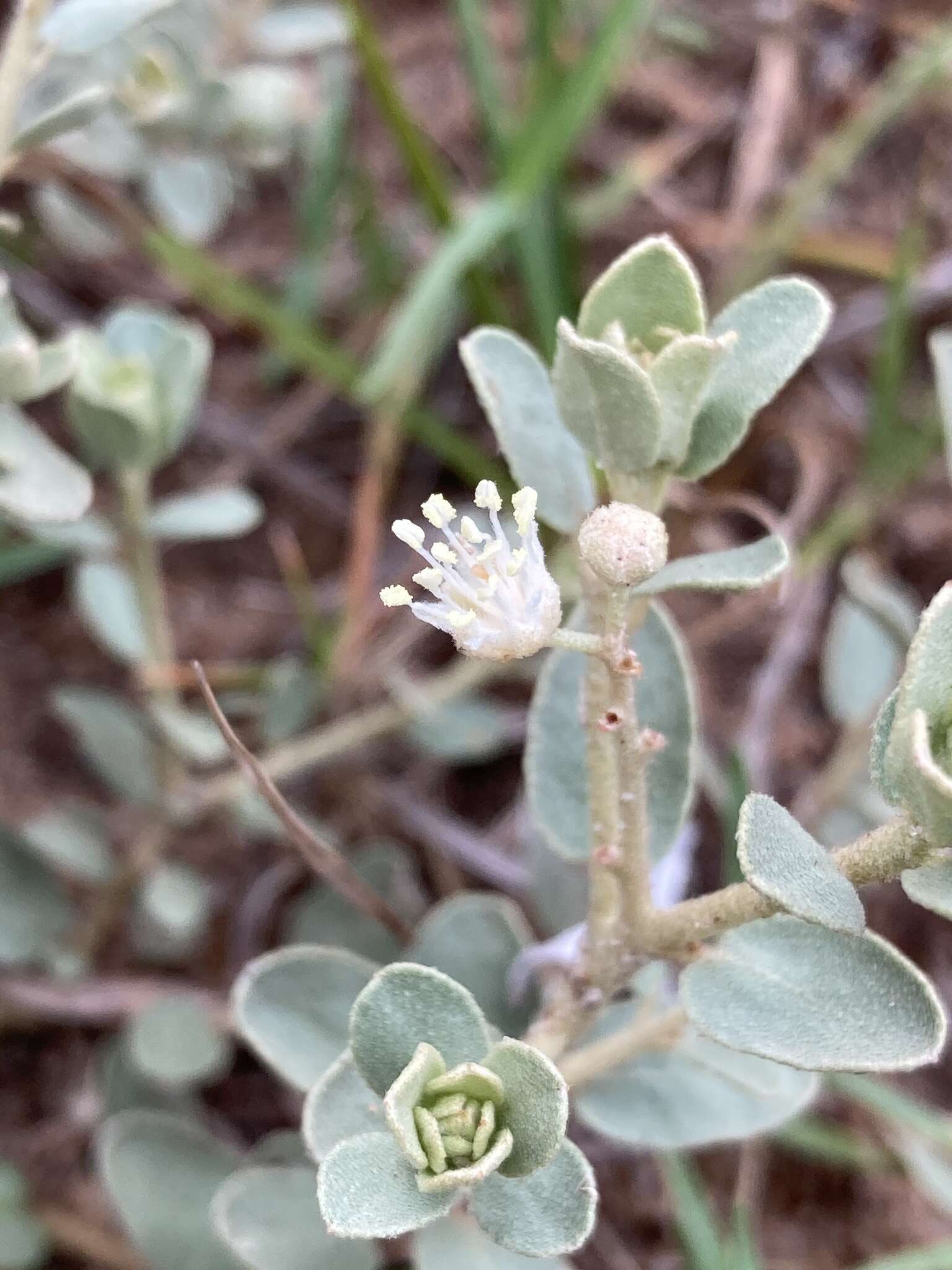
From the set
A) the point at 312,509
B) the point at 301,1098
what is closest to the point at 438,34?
the point at 312,509

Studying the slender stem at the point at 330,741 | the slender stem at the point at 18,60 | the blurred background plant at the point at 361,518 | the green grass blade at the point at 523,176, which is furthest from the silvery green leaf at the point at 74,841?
the slender stem at the point at 18,60

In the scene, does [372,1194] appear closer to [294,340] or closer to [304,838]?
[304,838]

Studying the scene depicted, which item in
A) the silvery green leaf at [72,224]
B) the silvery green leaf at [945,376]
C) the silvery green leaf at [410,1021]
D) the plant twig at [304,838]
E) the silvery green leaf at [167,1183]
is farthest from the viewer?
the silvery green leaf at [72,224]

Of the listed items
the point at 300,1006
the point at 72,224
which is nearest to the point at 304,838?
the point at 300,1006

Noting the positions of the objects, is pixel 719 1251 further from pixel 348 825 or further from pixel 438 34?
pixel 438 34

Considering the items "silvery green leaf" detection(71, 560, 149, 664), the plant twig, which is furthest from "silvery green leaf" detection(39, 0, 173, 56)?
"silvery green leaf" detection(71, 560, 149, 664)

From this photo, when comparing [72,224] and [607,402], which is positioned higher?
[607,402]

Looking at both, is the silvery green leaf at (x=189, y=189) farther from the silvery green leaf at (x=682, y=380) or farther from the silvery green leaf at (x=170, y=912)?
the silvery green leaf at (x=682, y=380)
